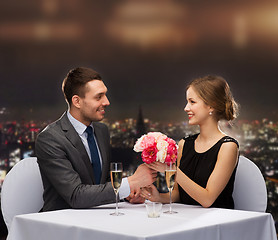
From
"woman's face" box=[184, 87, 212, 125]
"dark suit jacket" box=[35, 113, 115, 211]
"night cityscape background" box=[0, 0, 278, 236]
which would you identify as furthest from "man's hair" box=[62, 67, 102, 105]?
"night cityscape background" box=[0, 0, 278, 236]

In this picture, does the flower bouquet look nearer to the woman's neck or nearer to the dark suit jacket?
the dark suit jacket

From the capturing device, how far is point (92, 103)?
304 centimetres

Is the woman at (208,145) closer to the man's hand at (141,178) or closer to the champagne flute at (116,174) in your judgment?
the man's hand at (141,178)

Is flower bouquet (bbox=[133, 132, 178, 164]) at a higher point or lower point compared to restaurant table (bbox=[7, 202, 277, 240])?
higher

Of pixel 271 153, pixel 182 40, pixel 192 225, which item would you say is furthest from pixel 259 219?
pixel 182 40

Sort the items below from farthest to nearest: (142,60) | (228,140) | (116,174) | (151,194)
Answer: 1. (142,60)
2. (228,140)
3. (151,194)
4. (116,174)

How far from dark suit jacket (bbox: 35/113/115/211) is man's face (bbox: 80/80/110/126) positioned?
0.41 feet

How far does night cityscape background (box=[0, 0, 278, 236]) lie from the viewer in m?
5.25

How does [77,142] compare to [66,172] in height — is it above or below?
above

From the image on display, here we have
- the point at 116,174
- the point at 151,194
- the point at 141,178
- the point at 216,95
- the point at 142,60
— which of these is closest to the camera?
the point at 116,174

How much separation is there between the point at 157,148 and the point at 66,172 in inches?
21.3

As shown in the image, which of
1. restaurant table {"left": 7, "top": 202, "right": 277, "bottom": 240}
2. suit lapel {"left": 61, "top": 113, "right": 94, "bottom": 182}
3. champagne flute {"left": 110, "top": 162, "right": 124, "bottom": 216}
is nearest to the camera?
restaurant table {"left": 7, "top": 202, "right": 277, "bottom": 240}

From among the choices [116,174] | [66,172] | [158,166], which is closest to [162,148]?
[158,166]

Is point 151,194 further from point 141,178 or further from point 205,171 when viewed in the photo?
point 205,171
